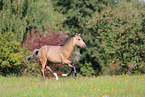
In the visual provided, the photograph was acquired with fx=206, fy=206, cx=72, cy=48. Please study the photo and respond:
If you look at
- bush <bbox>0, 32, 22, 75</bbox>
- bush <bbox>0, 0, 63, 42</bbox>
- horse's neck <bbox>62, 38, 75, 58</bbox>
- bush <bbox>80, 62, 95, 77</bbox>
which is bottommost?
bush <bbox>80, 62, 95, 77</bbox>

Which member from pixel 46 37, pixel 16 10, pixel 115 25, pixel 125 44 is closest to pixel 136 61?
pixel 125 44

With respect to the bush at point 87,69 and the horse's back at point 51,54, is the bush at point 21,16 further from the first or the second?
the bush at point 87,69

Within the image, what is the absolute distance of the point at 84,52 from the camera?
3050 cm

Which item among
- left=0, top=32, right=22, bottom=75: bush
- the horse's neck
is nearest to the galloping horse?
the horse's neck

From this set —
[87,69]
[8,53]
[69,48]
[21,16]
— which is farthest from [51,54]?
[87,69]

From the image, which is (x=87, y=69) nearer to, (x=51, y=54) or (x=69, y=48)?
(x=51, y=54)

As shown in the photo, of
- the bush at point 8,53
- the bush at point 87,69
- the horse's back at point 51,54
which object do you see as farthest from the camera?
the bush at point 87,69

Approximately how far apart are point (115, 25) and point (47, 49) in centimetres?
1142

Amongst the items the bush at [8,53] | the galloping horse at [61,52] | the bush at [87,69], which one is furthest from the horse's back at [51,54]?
the bush at [87,69]

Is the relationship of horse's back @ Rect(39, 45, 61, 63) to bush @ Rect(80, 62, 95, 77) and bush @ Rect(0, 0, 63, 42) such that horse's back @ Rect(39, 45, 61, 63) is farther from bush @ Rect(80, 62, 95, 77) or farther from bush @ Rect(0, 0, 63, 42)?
bush @ Rect(80, 62, 95, 77)

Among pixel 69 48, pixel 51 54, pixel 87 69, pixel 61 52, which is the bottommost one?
pixel 87 69

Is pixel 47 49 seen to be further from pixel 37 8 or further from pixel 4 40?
pixel 37 8

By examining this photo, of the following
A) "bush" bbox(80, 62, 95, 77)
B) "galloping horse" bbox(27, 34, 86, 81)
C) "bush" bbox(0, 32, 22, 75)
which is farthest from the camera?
"bush" bbox(80, 62, 95, 77)

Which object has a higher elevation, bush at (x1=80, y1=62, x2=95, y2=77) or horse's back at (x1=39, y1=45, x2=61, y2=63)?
horse's back at (x1=39, y1=45, x2=61, y2=63)
